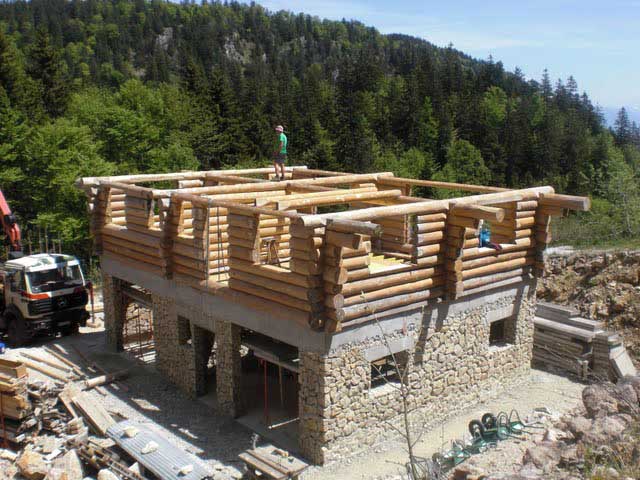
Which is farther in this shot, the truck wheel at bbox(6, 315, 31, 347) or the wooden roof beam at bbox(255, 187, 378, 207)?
the truck wheel at bbox(6, 315, 31, 347)

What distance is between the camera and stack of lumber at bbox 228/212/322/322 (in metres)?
12.8

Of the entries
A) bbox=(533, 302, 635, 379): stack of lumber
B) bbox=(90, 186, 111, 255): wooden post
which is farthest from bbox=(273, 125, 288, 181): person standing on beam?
bbox=(533, 302, 635, 379): stack of lumber

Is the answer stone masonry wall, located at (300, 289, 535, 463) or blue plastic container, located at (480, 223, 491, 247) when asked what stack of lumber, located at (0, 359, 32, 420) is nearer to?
stone masonry wall, located at (300, 289, 535, 463)

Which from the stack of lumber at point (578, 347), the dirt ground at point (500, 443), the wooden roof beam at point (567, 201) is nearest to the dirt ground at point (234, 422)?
the dirt ground at point (500, 443)

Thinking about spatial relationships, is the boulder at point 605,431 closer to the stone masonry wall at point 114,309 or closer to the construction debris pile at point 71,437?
the construction debris pile at point 71,437

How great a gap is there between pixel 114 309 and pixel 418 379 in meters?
10.6

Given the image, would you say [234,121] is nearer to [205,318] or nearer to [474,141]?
[474,141]

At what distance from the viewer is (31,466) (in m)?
14.3

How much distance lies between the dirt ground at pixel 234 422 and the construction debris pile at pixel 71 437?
569mm

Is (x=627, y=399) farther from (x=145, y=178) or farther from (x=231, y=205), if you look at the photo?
(x=145, y=178)

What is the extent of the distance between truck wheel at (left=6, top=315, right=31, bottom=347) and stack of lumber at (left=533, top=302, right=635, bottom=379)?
55.3ft

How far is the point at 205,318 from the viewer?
16297 millimetres

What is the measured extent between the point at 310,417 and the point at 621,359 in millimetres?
10490

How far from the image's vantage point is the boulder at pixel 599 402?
1266 cm
